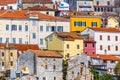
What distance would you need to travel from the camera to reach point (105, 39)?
7044cm

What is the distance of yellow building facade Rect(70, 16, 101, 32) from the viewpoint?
2921 inches

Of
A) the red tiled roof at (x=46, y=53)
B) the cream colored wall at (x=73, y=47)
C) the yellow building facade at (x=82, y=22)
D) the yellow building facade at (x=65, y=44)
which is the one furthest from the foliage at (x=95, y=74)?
the yellow building facade at (x=82, y=22)

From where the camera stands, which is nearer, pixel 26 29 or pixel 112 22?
pixel 26 29

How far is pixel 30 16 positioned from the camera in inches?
2781

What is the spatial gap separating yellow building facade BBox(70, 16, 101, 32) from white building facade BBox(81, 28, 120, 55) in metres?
2.91

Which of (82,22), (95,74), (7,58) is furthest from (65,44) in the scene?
(82,22)

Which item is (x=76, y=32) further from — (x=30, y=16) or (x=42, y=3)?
(x=42, y=3)

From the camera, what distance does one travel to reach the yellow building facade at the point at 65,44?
67062mm

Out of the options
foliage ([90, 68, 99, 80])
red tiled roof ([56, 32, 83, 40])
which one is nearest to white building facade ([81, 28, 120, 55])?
red tiled roof ([56, 32, 83, 40])

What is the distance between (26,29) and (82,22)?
6786 mm

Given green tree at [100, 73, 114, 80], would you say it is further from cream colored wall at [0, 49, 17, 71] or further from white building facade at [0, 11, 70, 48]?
white building facade at [0, 11, 70, 48]

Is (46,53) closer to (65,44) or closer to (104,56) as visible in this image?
(65,44)

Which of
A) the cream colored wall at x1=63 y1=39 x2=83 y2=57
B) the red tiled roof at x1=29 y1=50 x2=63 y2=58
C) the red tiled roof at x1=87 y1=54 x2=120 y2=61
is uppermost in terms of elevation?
the red tiled roof at x1=29 y1=50 x2=63 y2=58

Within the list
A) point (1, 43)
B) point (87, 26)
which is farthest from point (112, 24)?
point (1, 43)
